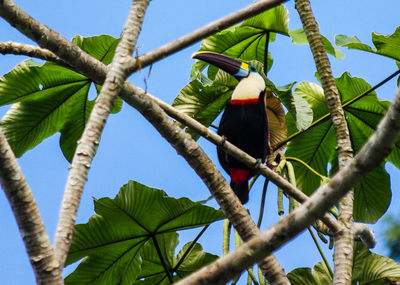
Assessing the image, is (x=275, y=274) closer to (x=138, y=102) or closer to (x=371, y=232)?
(x=371, y=232)

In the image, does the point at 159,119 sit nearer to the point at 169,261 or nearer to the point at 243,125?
the point at 169,261

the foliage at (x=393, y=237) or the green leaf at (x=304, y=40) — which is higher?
the green leaf at (x=304, y=40)

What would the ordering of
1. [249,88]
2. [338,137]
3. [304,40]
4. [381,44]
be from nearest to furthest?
[338,137]
[381,44]
[304,40]
[249,88]

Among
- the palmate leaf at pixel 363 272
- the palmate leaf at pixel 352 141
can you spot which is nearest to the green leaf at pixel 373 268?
the palmate leaf at pixel 363 272

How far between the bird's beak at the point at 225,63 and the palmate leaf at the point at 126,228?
0.96 metres

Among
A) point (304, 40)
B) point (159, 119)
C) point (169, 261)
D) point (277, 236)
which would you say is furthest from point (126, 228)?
point (277, 236)

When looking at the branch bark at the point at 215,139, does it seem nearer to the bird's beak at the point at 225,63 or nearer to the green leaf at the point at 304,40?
the bird's beak at the point at 225,63

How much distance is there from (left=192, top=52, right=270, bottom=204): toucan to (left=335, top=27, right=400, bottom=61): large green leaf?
0.70m

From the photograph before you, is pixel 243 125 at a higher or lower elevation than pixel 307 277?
higher

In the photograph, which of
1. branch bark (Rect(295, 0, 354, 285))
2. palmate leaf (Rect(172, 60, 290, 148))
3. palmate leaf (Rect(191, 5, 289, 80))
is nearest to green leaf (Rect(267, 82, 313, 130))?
palmate leaf (Rect(172, 60, 290, 148))

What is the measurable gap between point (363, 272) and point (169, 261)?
996 mm

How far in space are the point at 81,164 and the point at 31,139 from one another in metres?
1.62

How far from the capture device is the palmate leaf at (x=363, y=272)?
3121 mm

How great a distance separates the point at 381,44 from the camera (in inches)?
121
